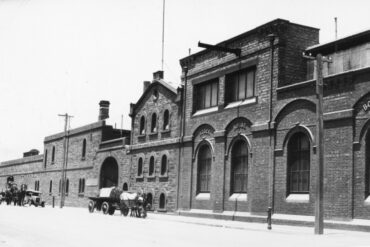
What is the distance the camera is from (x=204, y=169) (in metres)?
30.7

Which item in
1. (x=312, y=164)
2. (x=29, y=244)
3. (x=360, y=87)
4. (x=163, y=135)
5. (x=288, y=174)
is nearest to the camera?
(x=29, y=244)

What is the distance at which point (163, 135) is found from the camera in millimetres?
35094

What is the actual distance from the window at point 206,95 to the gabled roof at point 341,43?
6.53 m

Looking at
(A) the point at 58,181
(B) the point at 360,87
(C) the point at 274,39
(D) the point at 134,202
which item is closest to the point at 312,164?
(B) the point at 360,87

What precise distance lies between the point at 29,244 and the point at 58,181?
141ft

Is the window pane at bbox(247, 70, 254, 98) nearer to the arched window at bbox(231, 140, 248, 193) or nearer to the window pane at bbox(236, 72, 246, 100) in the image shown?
the window pane at bbox(236, 72, 246, 100)

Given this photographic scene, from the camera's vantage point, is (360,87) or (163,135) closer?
(360,87)

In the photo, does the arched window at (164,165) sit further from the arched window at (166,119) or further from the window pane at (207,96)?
the window pane at (207,96)

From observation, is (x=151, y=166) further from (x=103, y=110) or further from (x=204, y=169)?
(x=103, y=110)

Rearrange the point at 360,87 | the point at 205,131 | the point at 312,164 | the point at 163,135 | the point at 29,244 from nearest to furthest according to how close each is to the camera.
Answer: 1. the point at 29,244
2. the point at 360,87
3. the point at 312,164
4. the point at 205,131
5. the point at 163,135

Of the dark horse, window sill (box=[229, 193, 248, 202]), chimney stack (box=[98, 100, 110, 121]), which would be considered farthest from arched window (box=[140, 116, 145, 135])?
chimney stack (box=[98, 100, 110, 121])

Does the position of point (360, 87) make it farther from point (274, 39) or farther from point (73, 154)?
point (73, 154)

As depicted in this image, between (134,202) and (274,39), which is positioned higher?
(274,39)

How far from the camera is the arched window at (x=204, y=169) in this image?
99.3ft
